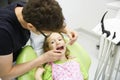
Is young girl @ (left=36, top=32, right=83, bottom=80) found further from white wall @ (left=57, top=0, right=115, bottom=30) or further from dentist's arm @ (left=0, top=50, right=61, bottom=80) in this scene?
white wall @ (left=57, top=0, right=115, bottom=30)

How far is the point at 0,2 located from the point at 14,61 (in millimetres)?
1157

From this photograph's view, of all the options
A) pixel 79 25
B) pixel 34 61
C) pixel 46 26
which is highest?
pixel 46 26

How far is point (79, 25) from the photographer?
10.3 feet

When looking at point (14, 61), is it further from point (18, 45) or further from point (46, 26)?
point (46, 26)

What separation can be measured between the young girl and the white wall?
64.4 inches

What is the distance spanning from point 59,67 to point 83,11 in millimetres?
1882

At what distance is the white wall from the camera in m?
2.81

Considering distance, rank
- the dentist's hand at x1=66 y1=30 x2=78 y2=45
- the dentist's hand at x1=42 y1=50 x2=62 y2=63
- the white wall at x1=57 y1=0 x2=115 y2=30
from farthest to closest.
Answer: the white wall at x1=57 y1=0 x2=115 y2=30 → the dentist's hand at x1=66 y1=30 x2=78 y2=45 → the dentist's hand at x1=42 y1=50 x2=62 y2=63

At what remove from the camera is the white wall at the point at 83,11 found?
2811 mm

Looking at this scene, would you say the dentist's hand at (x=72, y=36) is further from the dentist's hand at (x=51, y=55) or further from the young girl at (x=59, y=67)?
the dentist's hand at (x=51, y=55)

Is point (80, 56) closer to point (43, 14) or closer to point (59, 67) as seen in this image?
point (59, 67)

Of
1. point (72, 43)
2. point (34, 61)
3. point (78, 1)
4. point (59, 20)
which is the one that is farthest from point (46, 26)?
point (78, 1)

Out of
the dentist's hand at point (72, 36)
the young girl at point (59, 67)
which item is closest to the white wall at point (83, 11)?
the dentist's hand at point (72, 36)

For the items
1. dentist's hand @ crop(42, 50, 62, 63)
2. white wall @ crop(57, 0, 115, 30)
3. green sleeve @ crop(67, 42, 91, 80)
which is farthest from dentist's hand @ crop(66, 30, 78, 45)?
white wall @ crop(57, 0, 115, 30)
